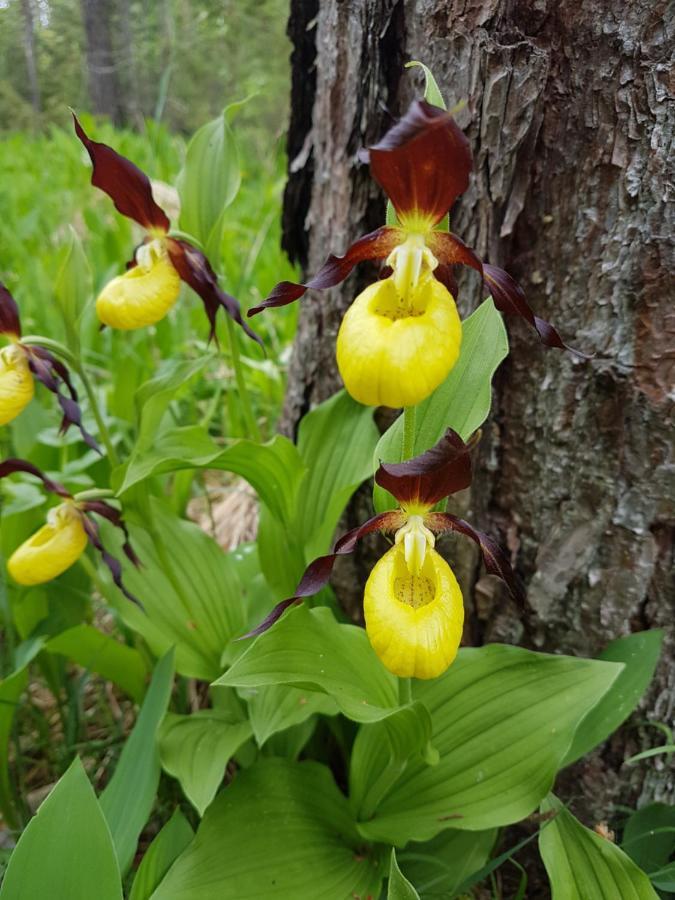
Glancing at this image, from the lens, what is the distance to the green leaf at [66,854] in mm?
823

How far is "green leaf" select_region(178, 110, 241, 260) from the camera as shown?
Answer: 132 cm

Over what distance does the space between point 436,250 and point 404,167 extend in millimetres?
140

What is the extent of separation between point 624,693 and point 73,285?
4.27 ft

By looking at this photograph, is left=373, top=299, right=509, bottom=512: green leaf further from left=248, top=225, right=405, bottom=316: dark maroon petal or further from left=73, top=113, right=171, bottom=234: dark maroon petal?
left=73, top=113, right=171, bottom=234: dark maroon petal

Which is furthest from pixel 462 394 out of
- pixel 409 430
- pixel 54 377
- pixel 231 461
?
pixel 54 377

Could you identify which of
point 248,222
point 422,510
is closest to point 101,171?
point 422,510

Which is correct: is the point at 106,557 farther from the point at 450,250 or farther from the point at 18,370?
the point at 450,250

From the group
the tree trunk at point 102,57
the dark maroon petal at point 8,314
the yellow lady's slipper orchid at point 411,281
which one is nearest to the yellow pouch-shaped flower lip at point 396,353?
the yellow lady's slipper orchid at point 411,281

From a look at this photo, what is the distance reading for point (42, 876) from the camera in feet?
2.71

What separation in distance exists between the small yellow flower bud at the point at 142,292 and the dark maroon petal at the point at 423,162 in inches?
24.4

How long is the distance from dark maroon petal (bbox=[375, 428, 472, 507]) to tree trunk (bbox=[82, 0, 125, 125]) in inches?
212

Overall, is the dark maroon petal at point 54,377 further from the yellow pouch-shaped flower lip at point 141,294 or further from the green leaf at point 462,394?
the green leaf at point 462,394

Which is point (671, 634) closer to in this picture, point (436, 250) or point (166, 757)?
point (436, 250)

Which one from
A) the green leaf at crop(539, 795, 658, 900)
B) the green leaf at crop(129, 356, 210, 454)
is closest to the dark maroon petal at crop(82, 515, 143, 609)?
the green leaf at crop(129, 356, 210, 454)
